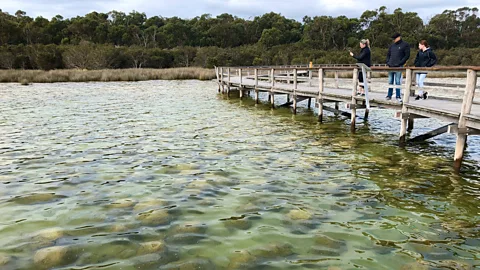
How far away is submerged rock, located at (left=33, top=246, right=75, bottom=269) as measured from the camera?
4129mm

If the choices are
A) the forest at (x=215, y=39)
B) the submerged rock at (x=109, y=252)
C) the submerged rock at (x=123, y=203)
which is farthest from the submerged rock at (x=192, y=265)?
the forest at (x=215, y=39)

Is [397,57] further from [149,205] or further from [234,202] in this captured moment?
[149,205]

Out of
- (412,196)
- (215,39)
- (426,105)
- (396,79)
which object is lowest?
(412,196)

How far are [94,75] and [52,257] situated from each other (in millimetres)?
40344

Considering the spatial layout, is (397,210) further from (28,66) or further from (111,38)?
(111,38)

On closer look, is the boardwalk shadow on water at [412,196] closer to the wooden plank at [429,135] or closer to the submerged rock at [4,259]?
the wooden plank at [429,135]

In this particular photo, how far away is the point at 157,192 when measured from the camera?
638cm

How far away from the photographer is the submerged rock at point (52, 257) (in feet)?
13.5

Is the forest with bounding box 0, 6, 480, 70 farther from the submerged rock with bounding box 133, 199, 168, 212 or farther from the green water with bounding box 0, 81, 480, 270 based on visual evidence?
the submerged rock with bounding box 133, 199, 168, 212

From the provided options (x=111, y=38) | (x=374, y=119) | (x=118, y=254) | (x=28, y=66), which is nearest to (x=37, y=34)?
(x=111, y=38)

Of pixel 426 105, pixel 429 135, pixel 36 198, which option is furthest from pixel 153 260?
pixel 429 135

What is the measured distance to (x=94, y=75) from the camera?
41500 mm

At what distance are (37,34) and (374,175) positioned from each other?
99.2 m

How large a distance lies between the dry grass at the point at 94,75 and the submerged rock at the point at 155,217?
36155mm
